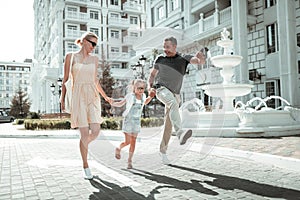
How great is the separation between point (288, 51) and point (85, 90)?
12085 millimetres

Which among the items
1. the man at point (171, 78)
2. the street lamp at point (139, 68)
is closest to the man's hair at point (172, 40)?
the man at point (171, 78)

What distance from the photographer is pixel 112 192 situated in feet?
10.1

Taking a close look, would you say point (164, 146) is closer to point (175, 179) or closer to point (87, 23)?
point (175, 179)

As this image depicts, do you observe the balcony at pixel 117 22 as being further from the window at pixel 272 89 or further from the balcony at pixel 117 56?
the balcony at pixel 117 56

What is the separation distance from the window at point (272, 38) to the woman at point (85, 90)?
13990 mm

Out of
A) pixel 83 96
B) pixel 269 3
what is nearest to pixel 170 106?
pixel 83 96

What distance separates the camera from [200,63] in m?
3.52

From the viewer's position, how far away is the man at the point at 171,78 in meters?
3.33

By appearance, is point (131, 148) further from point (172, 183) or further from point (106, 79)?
point (106, 79)

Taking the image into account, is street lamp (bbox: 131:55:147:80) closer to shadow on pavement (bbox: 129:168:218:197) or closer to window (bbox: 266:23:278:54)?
shadow on pavement (bbox: 129:168:218:197)

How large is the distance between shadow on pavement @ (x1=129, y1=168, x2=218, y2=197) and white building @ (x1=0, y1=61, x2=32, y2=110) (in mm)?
109379

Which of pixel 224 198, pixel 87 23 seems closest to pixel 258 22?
pixel 224 198

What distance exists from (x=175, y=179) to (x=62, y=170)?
184 cm

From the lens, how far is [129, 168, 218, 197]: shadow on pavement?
121 inches
